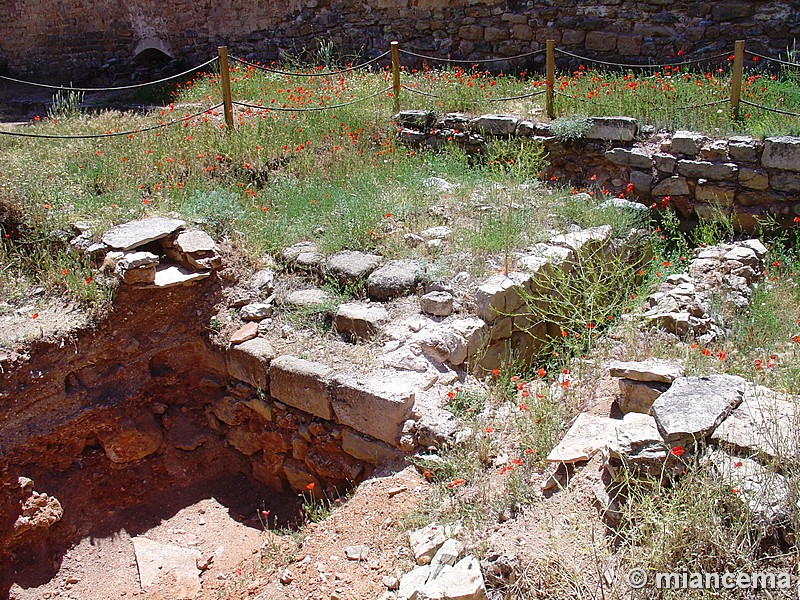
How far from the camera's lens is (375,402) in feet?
14.8

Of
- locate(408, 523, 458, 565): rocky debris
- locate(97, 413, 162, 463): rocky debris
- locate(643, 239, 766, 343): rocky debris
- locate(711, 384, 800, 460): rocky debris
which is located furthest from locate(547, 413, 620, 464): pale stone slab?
locate(97, 413, 162, 463): rocky debris

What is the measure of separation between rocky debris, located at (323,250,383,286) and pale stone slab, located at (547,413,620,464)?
2.36 m

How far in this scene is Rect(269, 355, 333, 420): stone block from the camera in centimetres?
482

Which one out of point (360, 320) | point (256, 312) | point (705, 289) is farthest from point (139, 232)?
point (705, 289)

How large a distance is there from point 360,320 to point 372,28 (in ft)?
28.1

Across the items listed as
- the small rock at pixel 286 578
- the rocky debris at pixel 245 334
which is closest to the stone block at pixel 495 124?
the rocky debris at pixel 245 334

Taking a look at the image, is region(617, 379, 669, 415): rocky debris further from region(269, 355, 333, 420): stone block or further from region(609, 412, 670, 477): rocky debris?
region(269, 355, 333, 420): stone block

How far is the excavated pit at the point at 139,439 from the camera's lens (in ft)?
16.2

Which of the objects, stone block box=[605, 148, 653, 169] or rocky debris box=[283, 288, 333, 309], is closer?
rocky debris box=[283, 288, 333, 309]

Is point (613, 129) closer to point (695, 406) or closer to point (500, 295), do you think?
point (500, 295)

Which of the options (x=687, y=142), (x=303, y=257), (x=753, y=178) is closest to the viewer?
(x=303, y=257)

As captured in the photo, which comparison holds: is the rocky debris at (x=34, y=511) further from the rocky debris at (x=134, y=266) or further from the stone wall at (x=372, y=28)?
the stone wall at (x=372, y=28)

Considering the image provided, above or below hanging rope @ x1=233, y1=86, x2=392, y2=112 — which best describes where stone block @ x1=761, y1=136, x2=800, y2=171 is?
below

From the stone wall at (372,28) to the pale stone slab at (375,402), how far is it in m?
7.30
